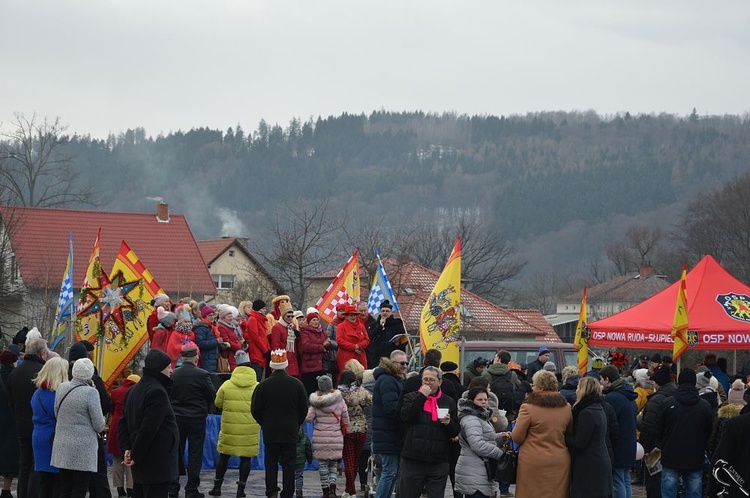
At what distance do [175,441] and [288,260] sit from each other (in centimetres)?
3309

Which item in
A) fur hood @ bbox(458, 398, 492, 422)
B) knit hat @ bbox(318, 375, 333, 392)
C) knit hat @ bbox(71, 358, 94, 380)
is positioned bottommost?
knit hat @ bbox(318, 375, 333, 392)

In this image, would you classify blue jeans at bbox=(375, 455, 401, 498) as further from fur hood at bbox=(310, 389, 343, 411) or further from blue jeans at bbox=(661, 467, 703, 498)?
blue jeans at bbox=(661, 467, 703, 498)

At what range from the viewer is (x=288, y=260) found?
147 feet

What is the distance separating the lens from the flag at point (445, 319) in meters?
17.7

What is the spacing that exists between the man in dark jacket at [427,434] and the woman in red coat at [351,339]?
20.1ft

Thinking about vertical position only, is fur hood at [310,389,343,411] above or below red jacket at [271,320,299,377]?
below

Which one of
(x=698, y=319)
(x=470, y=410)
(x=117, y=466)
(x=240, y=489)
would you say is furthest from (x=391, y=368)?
(x=698, y=319)

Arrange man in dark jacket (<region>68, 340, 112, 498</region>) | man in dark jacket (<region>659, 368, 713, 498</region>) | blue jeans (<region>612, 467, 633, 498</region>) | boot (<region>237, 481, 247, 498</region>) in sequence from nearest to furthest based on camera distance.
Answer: man in dark jacket (<region>68, 340, 112, 498</region>) < blue jeans (<region>612, 467, 633, 498</region>) < man in dark jacket (<region>659, 368, 713, 498</region>) < boot (<region>237, 481, 247, 498</region>)

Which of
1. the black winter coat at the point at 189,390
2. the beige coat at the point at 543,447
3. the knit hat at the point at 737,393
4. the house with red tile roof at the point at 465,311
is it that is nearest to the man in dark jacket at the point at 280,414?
the black winter coat at the point at 189,390

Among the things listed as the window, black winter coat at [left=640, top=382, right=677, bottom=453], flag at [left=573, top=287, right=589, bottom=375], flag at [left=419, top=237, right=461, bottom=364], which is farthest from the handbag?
the window

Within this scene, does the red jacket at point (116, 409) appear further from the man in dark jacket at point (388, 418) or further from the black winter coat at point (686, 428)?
the black winter coat at point (686, 428)

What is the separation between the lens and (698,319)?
21.5m

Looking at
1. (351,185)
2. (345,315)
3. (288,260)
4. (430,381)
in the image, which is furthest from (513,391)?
(351,185)

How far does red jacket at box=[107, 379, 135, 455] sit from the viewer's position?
14.5 m
